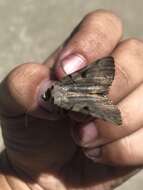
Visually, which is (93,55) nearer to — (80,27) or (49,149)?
(80,27)

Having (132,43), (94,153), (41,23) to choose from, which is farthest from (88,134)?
(41,23)

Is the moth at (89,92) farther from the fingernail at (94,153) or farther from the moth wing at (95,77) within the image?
the fingernail at (94,153)

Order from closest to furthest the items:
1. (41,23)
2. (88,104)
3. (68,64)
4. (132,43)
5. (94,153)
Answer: (88,104) → (68,64) → (94,153) → (132,43) → (41,23)

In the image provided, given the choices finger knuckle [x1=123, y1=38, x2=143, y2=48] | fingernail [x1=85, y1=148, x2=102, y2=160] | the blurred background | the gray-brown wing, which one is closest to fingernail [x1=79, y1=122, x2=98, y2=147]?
fingernail [x1=85, y1=148, x2=102, y2=160]

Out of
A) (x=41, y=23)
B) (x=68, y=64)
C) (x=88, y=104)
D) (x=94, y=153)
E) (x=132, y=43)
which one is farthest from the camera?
(x=41, y=23)

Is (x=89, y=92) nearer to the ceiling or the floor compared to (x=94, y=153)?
nearer to the ceiling

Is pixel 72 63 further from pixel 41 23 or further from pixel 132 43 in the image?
pixel 41 23

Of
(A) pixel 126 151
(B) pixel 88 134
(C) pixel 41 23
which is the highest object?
(B) pixel 88 134

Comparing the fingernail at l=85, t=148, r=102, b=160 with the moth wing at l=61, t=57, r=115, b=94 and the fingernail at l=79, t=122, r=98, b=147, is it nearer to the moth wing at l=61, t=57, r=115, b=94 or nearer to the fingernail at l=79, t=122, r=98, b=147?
the fingernail at l=79, t=122, r=98, b=147

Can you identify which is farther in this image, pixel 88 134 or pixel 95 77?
pixel 88 134
